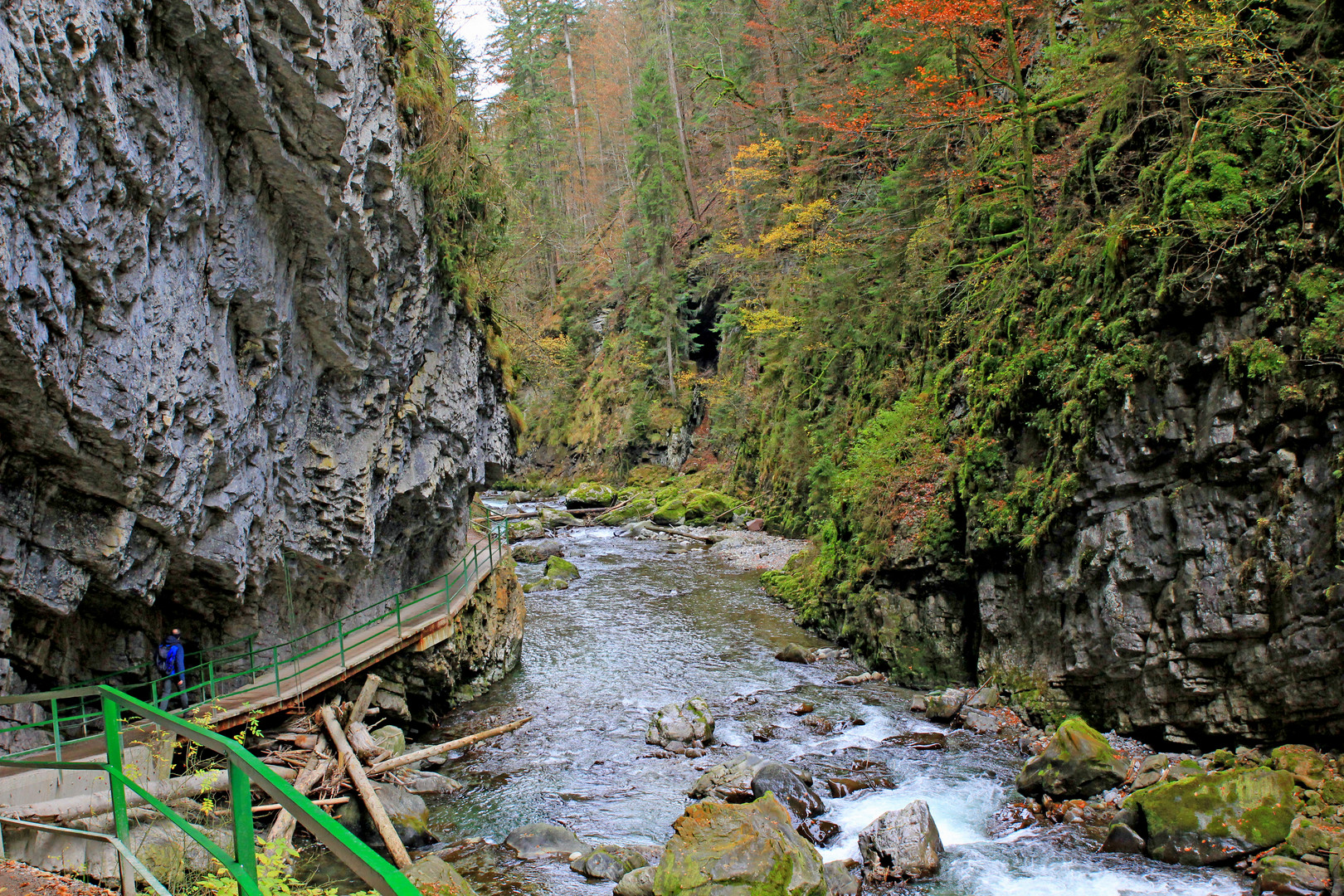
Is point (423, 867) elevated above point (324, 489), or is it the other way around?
point (324, 489)

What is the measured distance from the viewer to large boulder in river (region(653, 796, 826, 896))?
814cm

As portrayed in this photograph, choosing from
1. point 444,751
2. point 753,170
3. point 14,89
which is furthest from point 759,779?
point 753,170

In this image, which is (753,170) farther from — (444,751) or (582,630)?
(444,751)

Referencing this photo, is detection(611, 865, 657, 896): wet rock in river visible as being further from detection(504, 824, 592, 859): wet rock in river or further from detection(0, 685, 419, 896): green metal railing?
detection(0, 685, 419, 896): green metal railing

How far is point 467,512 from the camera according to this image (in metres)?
20.6

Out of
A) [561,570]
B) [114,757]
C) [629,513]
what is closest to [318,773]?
[114,757]

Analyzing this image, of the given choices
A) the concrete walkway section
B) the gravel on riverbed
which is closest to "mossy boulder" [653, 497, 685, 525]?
the gravel on riverbed

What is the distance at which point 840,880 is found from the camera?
28.9 feet

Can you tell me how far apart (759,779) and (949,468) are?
737cm

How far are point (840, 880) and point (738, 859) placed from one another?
4.34 ft

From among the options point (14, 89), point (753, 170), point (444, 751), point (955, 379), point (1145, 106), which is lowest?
point (444, 751)

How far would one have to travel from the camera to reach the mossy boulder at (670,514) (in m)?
34.0

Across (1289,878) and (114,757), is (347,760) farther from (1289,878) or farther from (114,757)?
(1289,878)

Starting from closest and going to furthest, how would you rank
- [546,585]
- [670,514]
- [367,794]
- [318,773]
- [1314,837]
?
[1314,837], [367,794], [318,773], [546,585], [670,514]
